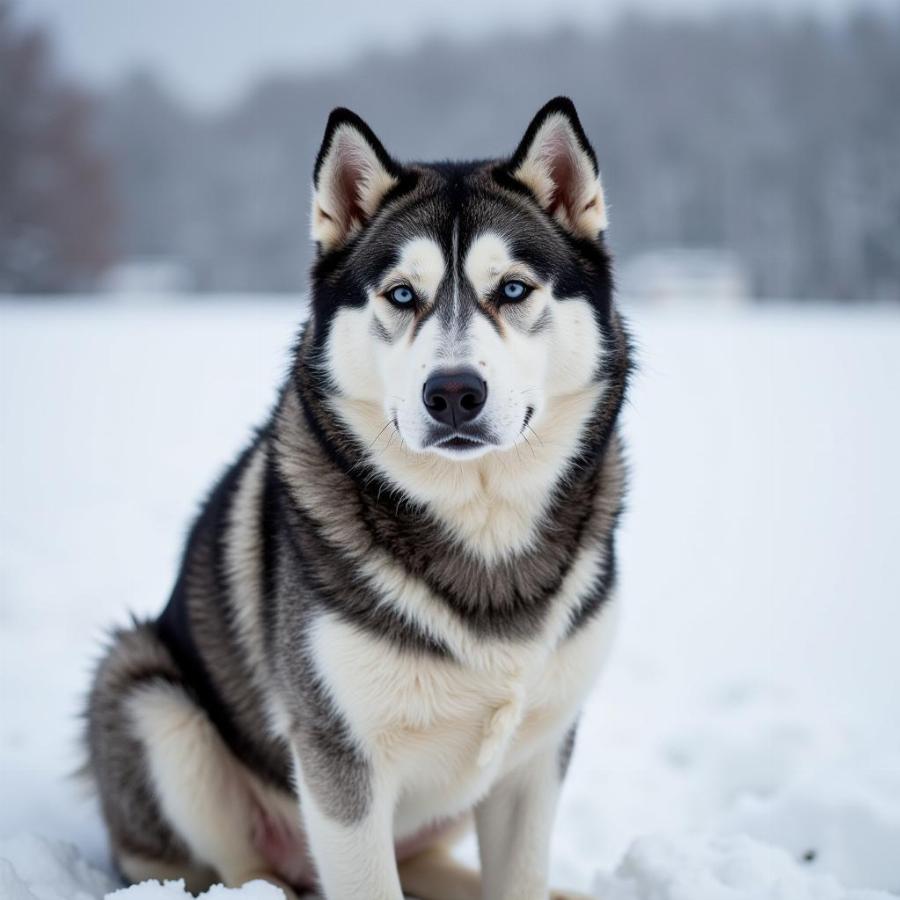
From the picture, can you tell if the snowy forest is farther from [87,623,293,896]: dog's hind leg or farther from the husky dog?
→ [87,623,293,896]: dog's hind leg

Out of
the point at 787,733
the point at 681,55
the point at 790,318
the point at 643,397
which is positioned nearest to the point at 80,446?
the point at 643,397

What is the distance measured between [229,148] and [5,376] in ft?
143

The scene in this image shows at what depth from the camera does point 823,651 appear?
4.79 meters

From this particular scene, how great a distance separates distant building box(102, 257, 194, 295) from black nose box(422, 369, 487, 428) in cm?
3464

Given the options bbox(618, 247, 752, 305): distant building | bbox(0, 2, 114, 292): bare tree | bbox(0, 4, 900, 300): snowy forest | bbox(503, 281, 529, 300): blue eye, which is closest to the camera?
bbox(503, 281, 529, 300): blue eye

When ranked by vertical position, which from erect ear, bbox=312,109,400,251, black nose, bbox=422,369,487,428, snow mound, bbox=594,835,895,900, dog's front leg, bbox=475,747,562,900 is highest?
erect ear, bbox=312,109,400,251

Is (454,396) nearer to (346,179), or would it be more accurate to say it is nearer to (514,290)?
(514,290)

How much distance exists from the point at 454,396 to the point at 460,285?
0.37m

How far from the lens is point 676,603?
5.62 m

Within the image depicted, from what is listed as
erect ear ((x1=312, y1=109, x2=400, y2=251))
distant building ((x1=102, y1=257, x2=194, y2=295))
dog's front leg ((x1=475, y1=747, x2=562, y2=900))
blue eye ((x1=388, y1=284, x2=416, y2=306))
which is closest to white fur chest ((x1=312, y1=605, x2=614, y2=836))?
dog's front leg ((x1=475, y1=747, x2=562, y2=900))

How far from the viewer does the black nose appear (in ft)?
7.08

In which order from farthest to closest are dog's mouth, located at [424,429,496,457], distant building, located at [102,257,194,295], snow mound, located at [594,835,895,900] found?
1. distant building, located at [102,257,194,295]
2. snow mound, located at [594,835,895,900]
3. dog's mouth, located at [424,429,496,457]

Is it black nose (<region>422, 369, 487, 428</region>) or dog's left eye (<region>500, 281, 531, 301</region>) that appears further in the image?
dog's left eye (<region>500, 281, 531, 301</region>)

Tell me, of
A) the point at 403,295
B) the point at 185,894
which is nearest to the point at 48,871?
the point at 185,894
